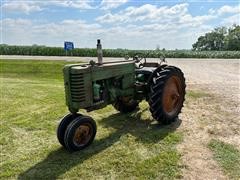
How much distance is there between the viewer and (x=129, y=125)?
6.59 meters

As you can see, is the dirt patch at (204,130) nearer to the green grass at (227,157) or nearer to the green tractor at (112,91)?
the green grass at (227,157)

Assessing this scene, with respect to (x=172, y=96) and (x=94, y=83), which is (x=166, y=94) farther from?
(x=94, y=83)

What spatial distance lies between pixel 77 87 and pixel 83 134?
0.75m

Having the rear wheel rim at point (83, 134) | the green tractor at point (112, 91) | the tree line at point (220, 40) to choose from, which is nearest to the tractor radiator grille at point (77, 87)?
the green tractor at point (112, 91)

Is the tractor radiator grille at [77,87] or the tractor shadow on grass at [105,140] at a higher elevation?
the tractor radiator grille at [77,87]

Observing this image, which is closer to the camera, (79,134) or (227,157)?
(227,157)

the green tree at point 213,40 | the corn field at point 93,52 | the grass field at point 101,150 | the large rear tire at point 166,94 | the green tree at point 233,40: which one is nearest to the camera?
the grass field at point 101,150

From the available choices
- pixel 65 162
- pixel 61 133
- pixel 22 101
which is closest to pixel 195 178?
pixel 65 162

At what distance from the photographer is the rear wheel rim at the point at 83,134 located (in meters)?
5.19

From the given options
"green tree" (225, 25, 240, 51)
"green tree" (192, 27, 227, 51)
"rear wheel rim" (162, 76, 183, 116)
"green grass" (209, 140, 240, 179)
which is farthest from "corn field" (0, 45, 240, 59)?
"green grass" (209, 140, 240, 179)

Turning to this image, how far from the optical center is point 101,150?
525cm

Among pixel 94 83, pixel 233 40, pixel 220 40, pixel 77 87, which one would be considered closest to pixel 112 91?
pixel 94 83

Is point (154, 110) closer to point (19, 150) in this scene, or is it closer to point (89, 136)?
point (89, 136)

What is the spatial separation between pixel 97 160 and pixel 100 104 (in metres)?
1.14
